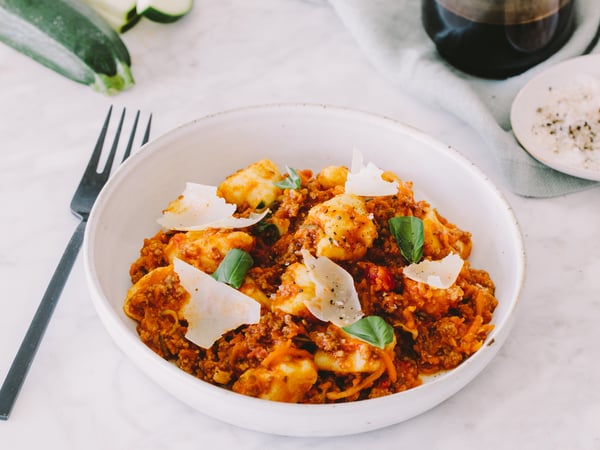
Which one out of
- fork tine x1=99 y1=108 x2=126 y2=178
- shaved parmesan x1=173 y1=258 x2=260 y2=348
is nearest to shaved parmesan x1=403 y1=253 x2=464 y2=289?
shaved parmesan x1=173 y1=258 x2=260 y2=348

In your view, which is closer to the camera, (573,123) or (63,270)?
(63,270)

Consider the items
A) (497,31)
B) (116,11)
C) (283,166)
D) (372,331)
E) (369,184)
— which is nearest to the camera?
(372,331)

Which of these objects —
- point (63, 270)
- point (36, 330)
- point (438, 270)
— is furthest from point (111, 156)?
point (438, 270)

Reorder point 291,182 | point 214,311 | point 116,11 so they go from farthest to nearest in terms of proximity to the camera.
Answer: point 116,11, point 291,182, point 214,311

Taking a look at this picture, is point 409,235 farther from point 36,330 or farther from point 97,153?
point 97,153

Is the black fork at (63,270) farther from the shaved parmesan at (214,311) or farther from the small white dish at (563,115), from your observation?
the small white dish at (563,115)

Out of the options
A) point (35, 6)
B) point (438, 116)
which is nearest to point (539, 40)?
point (438, 116)

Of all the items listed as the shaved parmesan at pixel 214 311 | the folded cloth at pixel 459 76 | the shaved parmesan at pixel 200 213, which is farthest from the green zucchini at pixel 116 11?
the shaved parmesan at pixel 214 311
